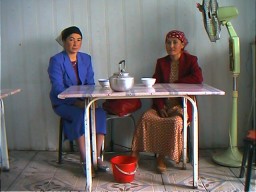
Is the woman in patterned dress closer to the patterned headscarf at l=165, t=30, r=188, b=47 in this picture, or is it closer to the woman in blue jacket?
the patterned headscarf at l=165, t=30, r=188, b=47

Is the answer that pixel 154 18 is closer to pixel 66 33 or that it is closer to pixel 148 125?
pixel 66 33

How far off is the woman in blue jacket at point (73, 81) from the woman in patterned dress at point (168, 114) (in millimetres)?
361

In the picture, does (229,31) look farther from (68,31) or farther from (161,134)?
(68,31)

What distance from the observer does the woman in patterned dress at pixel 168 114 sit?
2602mm

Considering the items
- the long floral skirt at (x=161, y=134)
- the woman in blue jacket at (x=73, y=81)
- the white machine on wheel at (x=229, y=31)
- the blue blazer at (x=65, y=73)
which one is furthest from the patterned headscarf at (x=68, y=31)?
the white machine on wheel at (x=229, y=31)

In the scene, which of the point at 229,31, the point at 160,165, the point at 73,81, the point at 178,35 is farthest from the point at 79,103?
the point at 229,31

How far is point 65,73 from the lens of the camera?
2.94 metres

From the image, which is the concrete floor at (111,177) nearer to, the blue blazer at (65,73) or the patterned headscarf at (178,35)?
the blue blazer at (65,73)

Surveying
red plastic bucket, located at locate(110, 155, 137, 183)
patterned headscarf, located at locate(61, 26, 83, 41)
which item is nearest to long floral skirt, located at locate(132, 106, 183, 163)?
red plastic bucket, located at locate(110, 155, 137, 183)

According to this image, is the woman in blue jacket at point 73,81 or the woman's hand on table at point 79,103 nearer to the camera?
the woman in blue jacket at point 73,81

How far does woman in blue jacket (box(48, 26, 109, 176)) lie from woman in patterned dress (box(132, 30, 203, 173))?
0.36 metres

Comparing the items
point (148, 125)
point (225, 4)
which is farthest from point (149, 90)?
point (225, 4)

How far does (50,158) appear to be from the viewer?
3.15m

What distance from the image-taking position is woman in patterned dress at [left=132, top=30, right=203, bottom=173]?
2.60 m
